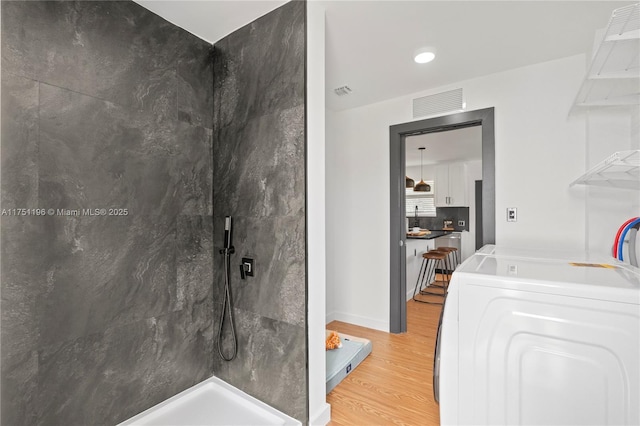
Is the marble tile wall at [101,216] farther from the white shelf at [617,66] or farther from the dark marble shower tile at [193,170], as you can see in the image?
the white shelf at [617,66]

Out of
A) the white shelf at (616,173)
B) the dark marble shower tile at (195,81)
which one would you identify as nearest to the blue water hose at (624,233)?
the white shelf at (616,173)

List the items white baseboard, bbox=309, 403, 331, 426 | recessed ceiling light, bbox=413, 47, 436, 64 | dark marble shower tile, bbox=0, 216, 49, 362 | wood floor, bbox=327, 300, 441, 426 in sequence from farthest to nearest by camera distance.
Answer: recessed ceiling light, bbox=413, 47, 436, 64 → wood floor, bbox=327, 300, 441, 426 → white baseboard, bbox=309, 403, 331, 426 → dark marble shower tile, bbox=0, 216, 49, 362

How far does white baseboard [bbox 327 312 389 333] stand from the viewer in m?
3.08

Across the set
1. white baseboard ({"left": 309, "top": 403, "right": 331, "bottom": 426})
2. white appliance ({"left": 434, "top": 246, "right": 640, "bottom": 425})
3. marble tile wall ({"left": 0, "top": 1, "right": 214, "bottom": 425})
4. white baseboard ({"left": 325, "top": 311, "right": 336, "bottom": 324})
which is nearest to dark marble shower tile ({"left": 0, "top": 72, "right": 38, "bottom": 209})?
marble tile wall ({"left": 0, "top": 1, "right": 214, "bottom": 425})

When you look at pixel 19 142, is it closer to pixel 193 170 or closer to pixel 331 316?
pixel 193 170

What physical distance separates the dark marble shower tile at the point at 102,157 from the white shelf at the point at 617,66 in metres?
2.27

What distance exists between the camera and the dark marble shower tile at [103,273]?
1.40 metres

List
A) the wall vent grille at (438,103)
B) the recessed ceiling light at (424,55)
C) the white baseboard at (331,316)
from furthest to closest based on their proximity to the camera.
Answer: the white baseboard at (331,316), the wall vent grille at (438,103), the recessed ceiling light at (424,55)

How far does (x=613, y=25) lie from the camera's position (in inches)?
→ 46.4

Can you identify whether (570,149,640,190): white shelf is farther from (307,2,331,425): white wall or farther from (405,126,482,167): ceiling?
(405,126,482,167): ceiling

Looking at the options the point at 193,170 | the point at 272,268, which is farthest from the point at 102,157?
the point at 272,268

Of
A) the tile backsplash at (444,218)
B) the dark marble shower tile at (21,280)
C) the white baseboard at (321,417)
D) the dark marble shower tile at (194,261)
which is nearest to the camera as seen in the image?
the dark marble shower tile at (21,280)

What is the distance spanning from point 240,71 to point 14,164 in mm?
1280

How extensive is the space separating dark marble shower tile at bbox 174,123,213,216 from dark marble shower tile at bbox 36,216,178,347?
0.66ft
